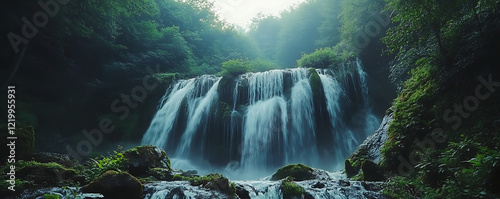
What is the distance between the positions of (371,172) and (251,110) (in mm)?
7442

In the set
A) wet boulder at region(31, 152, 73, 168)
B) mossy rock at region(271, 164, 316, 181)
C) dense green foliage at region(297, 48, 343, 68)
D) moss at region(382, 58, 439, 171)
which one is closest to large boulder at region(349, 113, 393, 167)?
moss at region(382, 58, 439, 171)

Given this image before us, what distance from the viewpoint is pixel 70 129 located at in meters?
15.0

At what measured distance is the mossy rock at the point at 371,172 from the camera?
6133 mm

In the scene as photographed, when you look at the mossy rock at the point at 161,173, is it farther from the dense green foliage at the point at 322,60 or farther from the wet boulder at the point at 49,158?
the dense green foliage at the point at 322,60

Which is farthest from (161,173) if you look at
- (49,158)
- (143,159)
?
(49,158)

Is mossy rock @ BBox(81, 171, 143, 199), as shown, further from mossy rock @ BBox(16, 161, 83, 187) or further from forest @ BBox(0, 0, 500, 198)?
mossy rock @ BBox(16, 161, 83, 187)

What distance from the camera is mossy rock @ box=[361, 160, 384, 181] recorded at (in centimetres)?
613

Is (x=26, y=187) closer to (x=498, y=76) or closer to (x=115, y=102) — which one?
(x=498, y=76)

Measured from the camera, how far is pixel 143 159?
6.57 metres

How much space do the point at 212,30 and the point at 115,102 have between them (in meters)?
16.6

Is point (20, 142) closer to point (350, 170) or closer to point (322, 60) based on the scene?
point (350, 170)

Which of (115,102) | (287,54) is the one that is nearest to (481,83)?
(115,102)

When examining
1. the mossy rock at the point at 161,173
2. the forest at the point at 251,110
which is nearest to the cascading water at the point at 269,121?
the forest at the point at 251,110

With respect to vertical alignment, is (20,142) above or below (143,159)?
above
